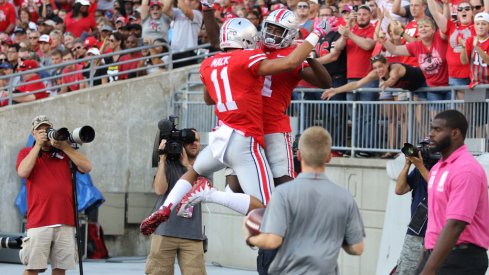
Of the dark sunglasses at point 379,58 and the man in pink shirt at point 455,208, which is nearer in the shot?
the man in pink shirt at point 455,208

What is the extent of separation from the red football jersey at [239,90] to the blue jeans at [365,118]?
6.11 m

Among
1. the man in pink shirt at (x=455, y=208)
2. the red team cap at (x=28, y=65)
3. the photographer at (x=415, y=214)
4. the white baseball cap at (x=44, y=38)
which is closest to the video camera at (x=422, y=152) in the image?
the photographer at (x=415, y=214)

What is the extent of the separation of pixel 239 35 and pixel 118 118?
31.9 ft

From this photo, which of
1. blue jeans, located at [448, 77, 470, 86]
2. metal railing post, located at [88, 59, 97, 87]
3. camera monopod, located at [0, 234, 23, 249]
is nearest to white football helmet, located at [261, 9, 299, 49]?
camera monopod, located at [0, 234, 23, 249]

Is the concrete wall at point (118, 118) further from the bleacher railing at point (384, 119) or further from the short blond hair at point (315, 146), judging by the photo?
the short blond hair at point (315, 146)

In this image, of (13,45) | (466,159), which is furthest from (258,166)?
(13,45)

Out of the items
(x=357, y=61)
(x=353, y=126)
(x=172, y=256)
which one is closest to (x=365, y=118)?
(x=353, y=126)

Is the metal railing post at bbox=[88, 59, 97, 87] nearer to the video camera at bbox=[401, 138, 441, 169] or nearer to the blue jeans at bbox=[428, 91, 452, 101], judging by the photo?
the blue jeans at bbox=[428, 91, 452, 101]

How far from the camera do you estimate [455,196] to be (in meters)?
8.13

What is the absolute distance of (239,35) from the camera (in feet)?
33.2

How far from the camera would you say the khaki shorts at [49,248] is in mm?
12492

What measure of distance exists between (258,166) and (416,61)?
6.32 m

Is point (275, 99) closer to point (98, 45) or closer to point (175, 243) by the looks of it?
point (175, 243)

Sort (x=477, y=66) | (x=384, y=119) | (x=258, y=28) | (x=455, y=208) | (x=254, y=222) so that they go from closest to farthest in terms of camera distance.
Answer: (x=254, y=222), (x=455, y=208), (x=477, y=66), (x=384, y=119), (x=258, y=28)
